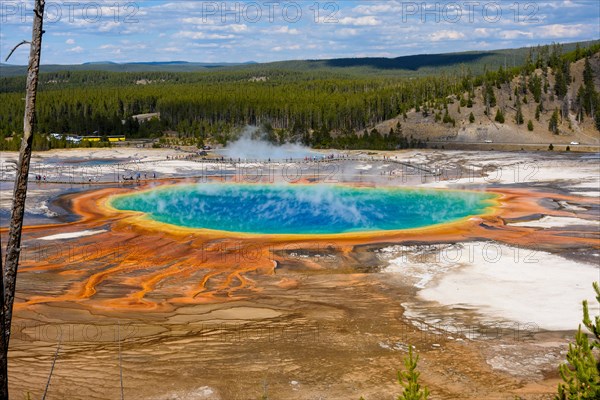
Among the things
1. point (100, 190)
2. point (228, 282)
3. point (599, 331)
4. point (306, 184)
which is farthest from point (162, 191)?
point (599, 331)

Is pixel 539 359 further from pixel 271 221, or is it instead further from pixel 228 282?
pixel 271 221

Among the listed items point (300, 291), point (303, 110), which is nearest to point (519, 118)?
point (303, 110)

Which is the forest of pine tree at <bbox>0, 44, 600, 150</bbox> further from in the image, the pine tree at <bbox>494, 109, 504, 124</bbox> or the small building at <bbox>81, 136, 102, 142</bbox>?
the small building at <bbox>81, 136, 102, 142</bbox>

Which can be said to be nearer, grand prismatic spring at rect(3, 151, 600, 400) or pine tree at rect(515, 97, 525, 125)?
grand prismatic spring at rect(3, 151, 600, 400)

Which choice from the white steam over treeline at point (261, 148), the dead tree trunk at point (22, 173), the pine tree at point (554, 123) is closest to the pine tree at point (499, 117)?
the pine tree at point (554, 123)

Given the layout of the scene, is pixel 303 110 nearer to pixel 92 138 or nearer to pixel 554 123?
pixel 92 138

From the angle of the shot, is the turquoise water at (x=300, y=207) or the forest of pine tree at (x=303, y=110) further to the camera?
the forest of pine tree at (x=303, y=110)

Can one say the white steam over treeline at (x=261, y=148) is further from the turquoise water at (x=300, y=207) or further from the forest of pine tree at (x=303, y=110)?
the turquoise water at (x=300, y=207)

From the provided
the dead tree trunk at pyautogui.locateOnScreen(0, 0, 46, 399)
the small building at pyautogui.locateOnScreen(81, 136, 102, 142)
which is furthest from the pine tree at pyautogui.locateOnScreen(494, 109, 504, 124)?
the dead tree trunk at pyautogui.locateOnScreen(0, 0, 46, 399)
